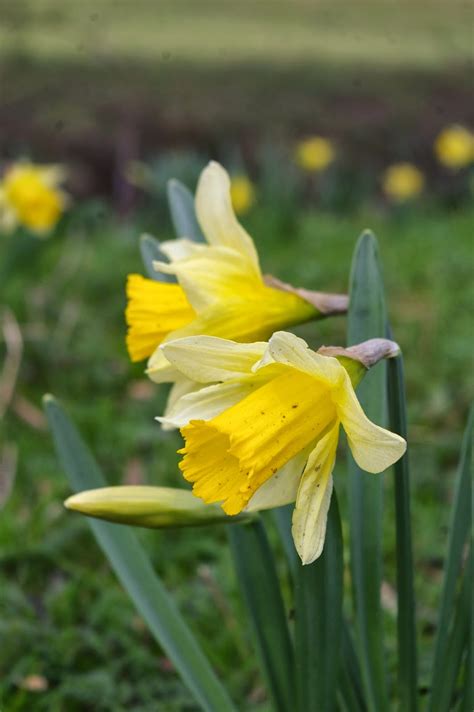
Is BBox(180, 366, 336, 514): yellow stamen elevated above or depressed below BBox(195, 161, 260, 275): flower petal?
below

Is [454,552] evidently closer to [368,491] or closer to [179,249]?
[368,491]

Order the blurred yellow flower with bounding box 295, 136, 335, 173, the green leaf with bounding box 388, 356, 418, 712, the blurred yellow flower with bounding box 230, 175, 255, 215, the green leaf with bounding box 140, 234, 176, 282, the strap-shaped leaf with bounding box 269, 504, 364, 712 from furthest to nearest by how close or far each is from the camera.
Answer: the blurred yellow flower with bounding box 295, 136, 335, 173
the blurred yellow flower with bounding box 230, 175, 255, 215
the green leaf with bounding box 140, 234, 176, 282
the strap-shaped leaf with bounding box 269, 504, 364, 712
the green leaf with bounding box 388, 356, 418, 712

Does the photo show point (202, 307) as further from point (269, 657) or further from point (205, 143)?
point (205, 143)

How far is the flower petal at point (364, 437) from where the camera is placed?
56 centimetres

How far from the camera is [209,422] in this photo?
560 millimetres

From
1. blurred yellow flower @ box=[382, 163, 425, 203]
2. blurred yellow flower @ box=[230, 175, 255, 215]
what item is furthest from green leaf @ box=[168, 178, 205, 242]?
blurred yellow flower @ box=[382, 163, 425, 203]

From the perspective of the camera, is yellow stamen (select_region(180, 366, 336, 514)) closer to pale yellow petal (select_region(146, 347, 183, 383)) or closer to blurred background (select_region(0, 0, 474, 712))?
pale yellow petal (select_region(146, 347, 183, 383))

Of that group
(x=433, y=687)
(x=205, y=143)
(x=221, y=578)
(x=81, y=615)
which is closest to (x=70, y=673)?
(x=81, y=615)

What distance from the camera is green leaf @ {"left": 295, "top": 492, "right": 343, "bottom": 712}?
2.09ft

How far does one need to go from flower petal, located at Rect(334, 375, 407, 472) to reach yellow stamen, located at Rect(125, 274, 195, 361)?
0.20m

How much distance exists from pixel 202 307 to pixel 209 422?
0.50ft

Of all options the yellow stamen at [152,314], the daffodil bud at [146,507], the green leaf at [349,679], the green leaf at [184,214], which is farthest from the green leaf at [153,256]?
the green leaf at [349,679]

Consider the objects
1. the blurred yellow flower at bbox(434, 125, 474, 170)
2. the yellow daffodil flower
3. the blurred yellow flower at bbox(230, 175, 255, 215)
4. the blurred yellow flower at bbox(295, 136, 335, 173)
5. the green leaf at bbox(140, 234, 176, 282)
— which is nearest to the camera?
the green leaf at bbox(140, 234, 176, 282)

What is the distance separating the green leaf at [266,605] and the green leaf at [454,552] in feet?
0.45
